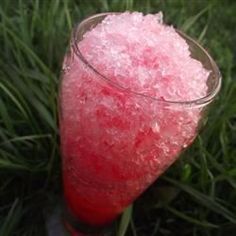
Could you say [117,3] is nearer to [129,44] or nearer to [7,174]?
[7,174]

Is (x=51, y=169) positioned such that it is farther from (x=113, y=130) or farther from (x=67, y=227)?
(x=113, y=130)

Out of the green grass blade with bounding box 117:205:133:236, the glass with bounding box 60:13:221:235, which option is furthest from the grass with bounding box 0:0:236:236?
the glass with bounding box 60:13:221:235

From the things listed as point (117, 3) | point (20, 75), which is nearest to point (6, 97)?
point (20, 75)

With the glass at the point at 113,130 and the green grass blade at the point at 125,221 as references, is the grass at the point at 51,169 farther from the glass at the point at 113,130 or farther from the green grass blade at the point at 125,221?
the glass at the point at 113,130

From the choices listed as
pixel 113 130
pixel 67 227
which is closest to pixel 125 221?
pixel 67 227

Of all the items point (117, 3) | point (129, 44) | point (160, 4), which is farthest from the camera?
point (160, 4)

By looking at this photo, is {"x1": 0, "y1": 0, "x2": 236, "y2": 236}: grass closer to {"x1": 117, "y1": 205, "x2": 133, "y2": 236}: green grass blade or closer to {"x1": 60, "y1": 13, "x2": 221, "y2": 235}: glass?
{"x1": 117, "y1": 205, "x2": 133, "y2": 236}: green grass blade

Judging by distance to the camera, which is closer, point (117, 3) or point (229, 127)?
point (229, 127)
